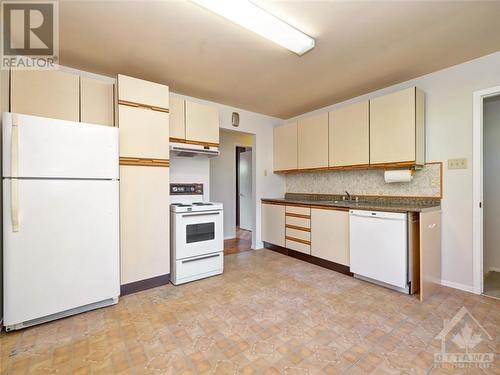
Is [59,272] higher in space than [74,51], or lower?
lower

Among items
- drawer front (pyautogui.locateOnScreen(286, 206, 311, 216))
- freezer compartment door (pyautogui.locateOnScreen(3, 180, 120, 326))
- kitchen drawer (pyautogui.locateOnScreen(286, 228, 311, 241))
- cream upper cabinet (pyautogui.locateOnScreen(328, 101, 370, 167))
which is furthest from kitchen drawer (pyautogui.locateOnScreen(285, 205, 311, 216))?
freezer compartment door (pyautogui.locateOnScreen(3, 180, 120, 326))

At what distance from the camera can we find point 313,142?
11.9 feet

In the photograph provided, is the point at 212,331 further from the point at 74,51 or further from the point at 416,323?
the point at 74,51

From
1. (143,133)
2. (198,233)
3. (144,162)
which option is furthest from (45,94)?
(198,233)

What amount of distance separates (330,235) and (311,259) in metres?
0.56

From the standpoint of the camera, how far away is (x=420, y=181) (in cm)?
277

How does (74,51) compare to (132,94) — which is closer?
(74,51)

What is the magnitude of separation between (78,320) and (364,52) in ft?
11.3

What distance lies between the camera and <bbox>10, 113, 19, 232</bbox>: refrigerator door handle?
1702 mm

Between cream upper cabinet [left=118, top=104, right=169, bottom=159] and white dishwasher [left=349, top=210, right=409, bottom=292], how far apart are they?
229 cm

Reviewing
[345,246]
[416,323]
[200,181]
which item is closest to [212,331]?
[416,323]

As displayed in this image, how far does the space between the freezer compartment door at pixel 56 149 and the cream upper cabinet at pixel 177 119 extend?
0.77 metres

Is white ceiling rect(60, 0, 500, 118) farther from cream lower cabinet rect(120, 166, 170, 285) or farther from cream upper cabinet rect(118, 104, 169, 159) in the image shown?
cream lower cabinet rect(120, 166, 170, 285)

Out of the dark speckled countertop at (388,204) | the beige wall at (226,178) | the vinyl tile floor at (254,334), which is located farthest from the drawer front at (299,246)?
the beige wall at (226,178)
